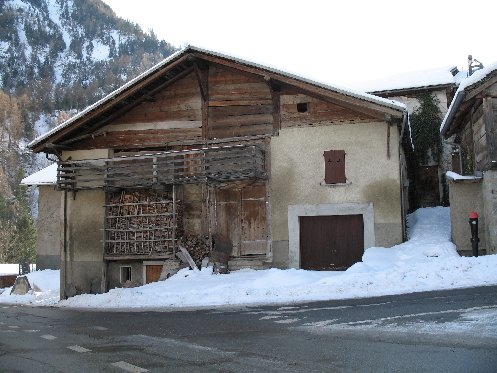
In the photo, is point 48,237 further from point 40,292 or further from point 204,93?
point 204,93

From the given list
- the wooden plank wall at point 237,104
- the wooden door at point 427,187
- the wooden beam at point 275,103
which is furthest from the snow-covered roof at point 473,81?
the wooden door at point 427,187

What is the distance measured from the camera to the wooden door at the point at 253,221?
19172 mm

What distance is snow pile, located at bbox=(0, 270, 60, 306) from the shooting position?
2217cm

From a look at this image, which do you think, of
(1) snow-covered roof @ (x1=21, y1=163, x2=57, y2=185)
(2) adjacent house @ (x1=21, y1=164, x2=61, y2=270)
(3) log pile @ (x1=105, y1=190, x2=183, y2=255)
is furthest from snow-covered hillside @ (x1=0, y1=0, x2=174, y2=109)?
(3) log pile @ (x1=105, y1=190, x2=183, y2=255)

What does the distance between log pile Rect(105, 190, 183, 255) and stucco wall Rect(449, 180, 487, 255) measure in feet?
30.5

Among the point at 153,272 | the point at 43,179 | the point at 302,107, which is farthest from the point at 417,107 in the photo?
the point at 43,179

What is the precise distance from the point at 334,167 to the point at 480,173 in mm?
4695

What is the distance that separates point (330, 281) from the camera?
14.2 metres

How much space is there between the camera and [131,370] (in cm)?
614

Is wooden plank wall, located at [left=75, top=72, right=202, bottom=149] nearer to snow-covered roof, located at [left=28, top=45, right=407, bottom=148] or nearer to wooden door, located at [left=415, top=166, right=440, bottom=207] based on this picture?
snow-covered roof, located at [left=28, top=45, right=407, bottom=148]

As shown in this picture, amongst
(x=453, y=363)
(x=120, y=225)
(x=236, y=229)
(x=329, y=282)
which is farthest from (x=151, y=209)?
(x=453, y=363)

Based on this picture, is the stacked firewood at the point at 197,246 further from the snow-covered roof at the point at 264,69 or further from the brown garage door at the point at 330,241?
the snow-covered roof at the point at 264,69

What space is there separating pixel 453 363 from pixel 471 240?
11.9m

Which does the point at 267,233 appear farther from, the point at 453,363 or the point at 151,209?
the point at 453,363
